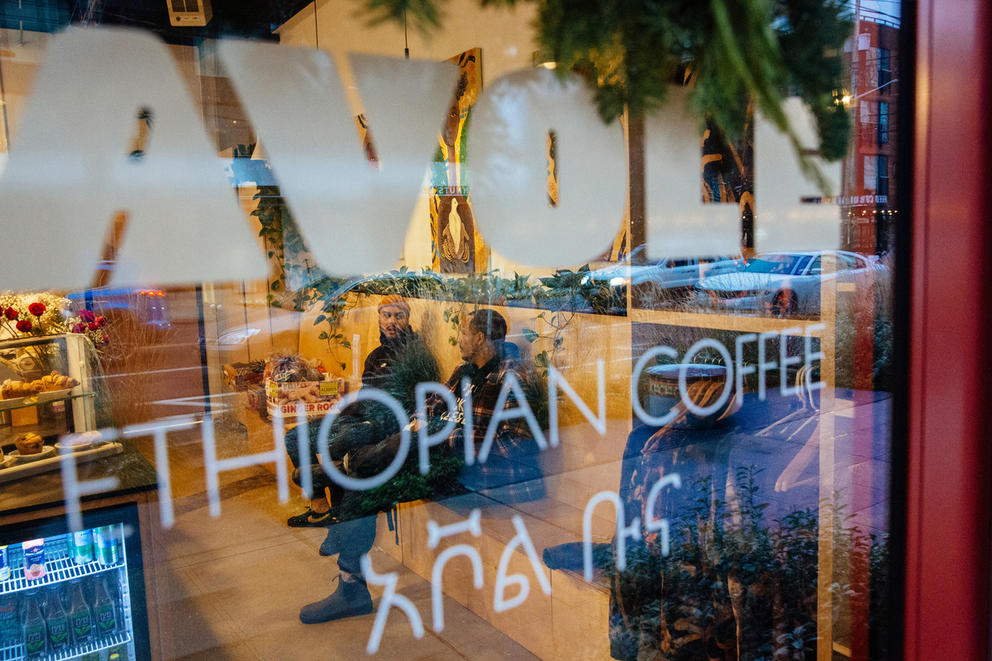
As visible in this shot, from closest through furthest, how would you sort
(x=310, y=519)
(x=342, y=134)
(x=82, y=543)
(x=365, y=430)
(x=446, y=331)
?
(x=342, y=134) → (x=82, y=543) → (x=365, y=430) → (x=310, y=519) → (x=446, y=331)

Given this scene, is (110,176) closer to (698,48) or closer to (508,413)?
(698,48)

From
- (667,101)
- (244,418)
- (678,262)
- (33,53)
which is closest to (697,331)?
(678,262)

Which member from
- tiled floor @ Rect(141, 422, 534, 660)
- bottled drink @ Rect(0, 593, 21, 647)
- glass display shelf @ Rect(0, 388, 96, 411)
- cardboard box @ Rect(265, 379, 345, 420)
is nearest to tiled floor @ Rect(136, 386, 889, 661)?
tiled floor @ Rect(141, 422, 534, 660)

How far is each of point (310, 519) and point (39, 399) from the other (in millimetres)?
584

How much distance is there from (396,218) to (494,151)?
23 centimetres

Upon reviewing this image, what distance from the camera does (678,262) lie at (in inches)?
70.9

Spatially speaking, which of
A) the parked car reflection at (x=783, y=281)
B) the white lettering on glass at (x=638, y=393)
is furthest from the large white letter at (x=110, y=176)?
the parked car reflection at (x=783, y=281)

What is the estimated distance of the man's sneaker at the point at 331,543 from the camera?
159 centimetres

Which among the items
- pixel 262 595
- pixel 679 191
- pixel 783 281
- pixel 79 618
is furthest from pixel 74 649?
pixel 783 281

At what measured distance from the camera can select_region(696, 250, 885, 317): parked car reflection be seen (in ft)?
4.97

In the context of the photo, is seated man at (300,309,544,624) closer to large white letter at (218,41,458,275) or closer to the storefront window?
the storefront window

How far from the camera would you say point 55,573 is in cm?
138

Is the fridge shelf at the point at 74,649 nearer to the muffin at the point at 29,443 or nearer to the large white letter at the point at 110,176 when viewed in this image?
the muffin at the point at 29,443

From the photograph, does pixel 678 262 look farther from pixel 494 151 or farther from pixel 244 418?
pixel 244 418
